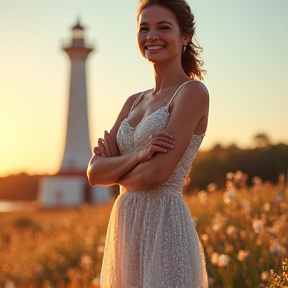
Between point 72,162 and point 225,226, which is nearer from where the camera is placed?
point 225,226

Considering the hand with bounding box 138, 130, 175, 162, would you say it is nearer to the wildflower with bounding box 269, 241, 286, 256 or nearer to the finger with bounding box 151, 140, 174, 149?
the finger with bounding box 151, 140, 174, 149

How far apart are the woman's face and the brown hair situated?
23mm

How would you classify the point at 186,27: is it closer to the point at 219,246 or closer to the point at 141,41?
the point at 141,41

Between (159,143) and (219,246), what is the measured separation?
12.5 feet

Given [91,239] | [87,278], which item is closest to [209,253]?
[87,278]

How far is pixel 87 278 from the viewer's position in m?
8.27

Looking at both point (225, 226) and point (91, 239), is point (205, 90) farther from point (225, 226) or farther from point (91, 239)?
point (91, 239)

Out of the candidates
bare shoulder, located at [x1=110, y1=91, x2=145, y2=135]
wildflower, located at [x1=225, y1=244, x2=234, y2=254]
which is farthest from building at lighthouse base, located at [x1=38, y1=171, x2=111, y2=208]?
bare shoulder, located at [x1=110, y1=91, x2=145, y2=135]

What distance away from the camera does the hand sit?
3248 millimetres

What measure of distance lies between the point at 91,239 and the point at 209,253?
13.5 ft

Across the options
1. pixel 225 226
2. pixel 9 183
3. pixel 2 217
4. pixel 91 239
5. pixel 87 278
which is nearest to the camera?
pixel 225 226

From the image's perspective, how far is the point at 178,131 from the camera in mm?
3277

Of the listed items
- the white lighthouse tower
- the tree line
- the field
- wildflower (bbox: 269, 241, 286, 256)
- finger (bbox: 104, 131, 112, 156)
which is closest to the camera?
finger (bbox: 104, 131, 112, 156)

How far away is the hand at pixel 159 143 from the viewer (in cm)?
325
